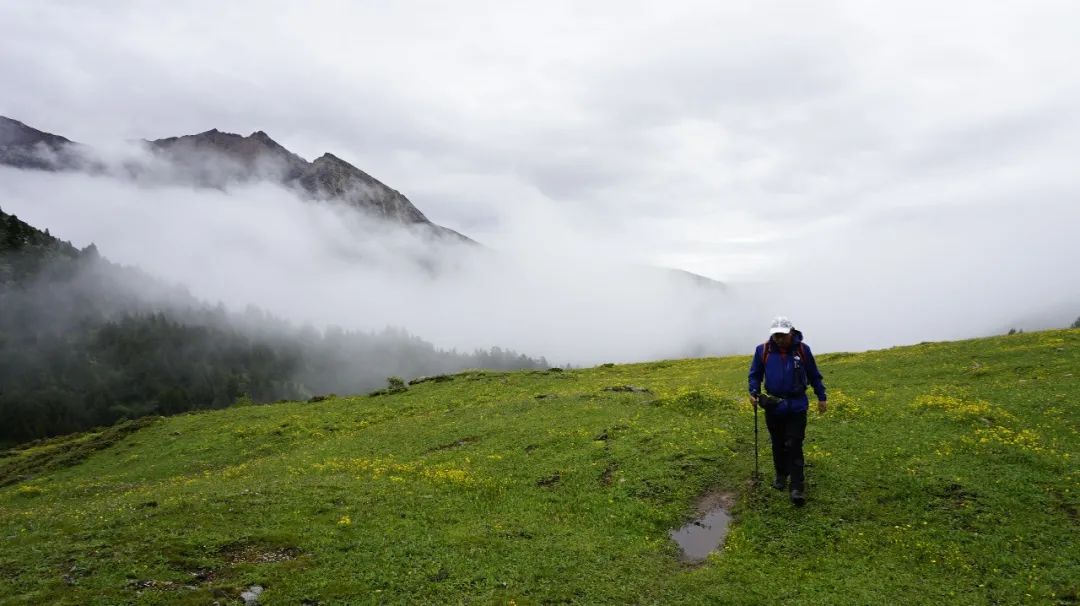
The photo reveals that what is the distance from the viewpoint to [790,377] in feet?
62.1

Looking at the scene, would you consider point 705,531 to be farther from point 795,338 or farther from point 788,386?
point 795,338

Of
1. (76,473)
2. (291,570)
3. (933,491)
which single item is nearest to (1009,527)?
(933,491)

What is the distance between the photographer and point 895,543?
16.6m

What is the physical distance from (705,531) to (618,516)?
3.02 meters

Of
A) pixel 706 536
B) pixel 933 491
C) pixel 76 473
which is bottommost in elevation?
pixel 76 473

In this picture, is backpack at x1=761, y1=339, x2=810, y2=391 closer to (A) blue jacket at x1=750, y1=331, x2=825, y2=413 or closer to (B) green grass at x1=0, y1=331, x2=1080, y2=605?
(A) blue jacket at x1=750, y1=331, x2=825, y2=413

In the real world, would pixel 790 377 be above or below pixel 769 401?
above

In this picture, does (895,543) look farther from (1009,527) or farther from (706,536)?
(706,536)

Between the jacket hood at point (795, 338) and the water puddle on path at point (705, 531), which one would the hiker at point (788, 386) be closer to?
the jacket hood at point (795, 338)

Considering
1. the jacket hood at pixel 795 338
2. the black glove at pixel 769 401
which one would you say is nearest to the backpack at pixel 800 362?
the jacket hood at pixel 795 338

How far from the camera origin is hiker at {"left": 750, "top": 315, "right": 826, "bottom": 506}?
747 inches

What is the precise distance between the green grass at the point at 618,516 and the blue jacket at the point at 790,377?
350 centimetres

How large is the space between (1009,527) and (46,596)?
25.6 meters

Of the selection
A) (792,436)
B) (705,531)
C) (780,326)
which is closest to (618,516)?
(705,531)
